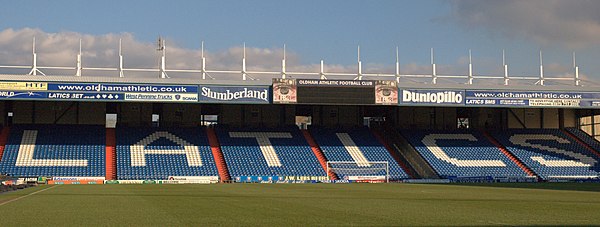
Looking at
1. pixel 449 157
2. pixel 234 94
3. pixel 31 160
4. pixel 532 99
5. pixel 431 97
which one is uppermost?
pixel 234 94

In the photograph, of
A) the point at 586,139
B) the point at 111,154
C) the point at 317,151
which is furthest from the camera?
the point at 586,139

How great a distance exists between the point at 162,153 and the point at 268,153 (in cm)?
984

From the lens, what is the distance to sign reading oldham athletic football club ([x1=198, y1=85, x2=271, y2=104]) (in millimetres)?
59219

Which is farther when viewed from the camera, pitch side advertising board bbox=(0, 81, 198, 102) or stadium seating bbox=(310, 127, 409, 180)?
stadium seating bbox=(310, 127, 409, 180)

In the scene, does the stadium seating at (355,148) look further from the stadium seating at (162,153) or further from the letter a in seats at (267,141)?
the stadium seating at (162,153)

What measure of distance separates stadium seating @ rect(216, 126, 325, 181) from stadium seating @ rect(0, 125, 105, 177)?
11.6m

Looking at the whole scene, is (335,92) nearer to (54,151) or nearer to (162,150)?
(162,150)

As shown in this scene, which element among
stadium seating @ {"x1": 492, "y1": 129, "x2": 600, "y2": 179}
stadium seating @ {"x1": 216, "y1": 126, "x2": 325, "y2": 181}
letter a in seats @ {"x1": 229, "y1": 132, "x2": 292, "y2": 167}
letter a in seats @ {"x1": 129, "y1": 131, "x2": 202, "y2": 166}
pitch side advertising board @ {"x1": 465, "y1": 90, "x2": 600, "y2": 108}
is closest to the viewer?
letter a in seats @ {"x1": 129, "y1": 131, "x2": 202, "y2": 166}

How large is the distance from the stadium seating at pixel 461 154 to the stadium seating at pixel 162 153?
69.5 ft

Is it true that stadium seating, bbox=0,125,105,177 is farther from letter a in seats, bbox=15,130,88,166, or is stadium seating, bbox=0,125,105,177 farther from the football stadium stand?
A: the football stadium stand

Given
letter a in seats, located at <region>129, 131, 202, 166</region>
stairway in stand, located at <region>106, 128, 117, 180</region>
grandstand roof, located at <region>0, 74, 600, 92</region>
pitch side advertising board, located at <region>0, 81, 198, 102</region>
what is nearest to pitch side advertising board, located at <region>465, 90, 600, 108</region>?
grandstand roof, located at <region>0, 74, 600, 92</region>

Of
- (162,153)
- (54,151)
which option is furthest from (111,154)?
(54,151)

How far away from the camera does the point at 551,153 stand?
68250 mm

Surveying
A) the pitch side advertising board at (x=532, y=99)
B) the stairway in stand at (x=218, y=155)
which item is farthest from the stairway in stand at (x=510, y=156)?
the stairway in stand at (x=218, y=155)
